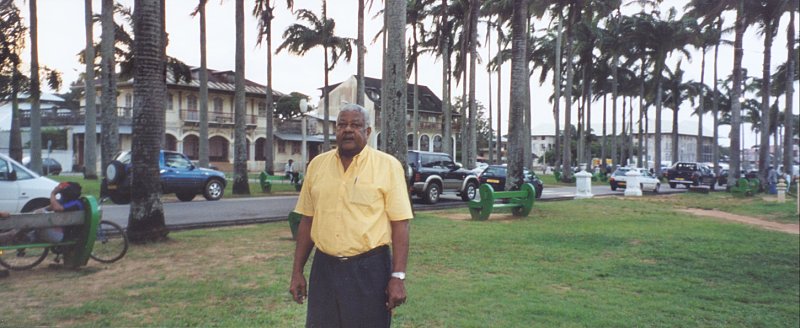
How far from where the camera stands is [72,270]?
746 cm

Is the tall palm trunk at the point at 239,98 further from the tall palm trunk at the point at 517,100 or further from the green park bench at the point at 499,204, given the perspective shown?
the green park bench at the point at 499,204

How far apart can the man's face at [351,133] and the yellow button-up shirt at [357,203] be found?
5 cm

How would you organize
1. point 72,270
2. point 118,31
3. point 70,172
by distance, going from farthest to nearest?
1. point 70,172
2. point 118,31
3. point 72,270

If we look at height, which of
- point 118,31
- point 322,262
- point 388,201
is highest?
point 118,31

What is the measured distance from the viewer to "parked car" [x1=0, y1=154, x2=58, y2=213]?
11234 millimetres

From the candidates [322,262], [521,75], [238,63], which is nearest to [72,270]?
[322,262]

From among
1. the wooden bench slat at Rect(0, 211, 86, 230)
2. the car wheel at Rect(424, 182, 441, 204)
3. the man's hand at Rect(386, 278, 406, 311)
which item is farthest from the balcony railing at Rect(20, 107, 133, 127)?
the man's hand at Rect(386, 278, 406, 311)

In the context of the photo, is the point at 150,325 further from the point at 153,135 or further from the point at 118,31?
the point at 118,31

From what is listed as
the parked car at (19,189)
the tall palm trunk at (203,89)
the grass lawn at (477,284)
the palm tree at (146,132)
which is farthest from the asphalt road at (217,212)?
the tall palm trunk at (203,89)

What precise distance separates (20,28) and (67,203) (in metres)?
6.61

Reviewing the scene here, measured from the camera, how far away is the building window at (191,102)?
146 feet

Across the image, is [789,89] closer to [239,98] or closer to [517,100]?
[517,100]

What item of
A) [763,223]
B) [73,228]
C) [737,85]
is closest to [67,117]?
[73,228]

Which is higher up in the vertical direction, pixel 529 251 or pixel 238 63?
pixel 238 63
